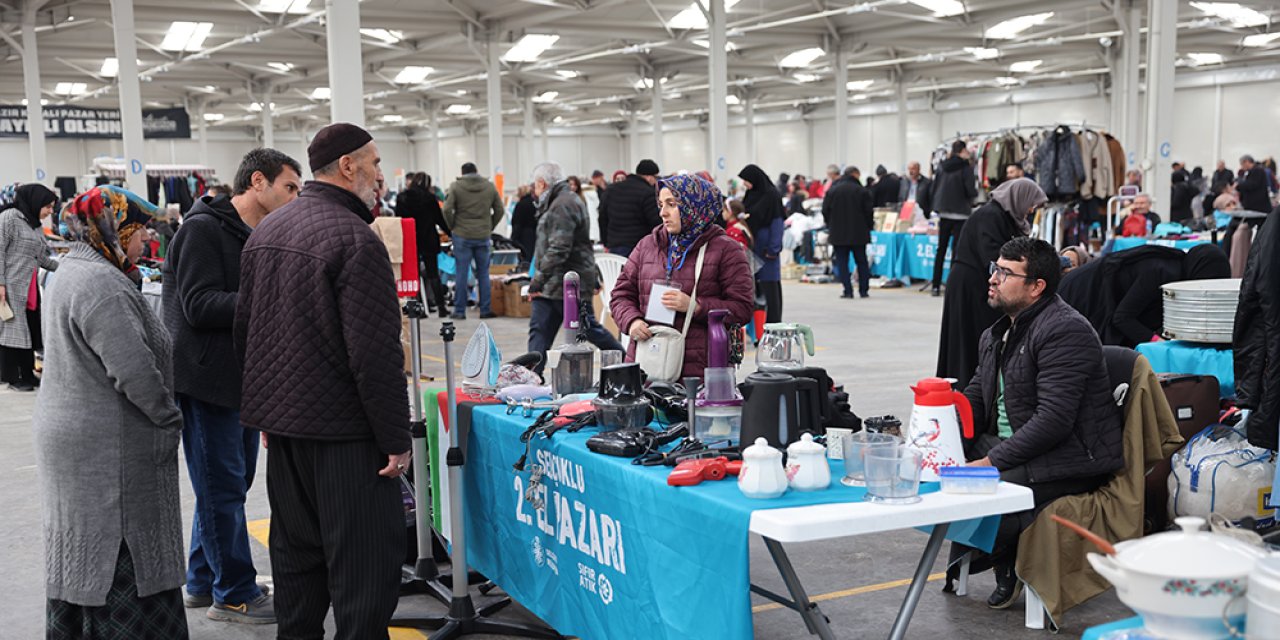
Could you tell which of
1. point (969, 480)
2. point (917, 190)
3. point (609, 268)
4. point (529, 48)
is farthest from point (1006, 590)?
point (529, 48)

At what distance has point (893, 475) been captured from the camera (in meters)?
2.41

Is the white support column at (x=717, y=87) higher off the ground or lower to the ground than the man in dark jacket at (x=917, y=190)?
higher

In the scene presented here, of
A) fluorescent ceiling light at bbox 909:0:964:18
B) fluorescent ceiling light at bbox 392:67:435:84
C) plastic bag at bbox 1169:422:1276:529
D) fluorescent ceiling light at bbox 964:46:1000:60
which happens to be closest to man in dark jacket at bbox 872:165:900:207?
fluorescent ceiling light at bbox 909:0:964:18

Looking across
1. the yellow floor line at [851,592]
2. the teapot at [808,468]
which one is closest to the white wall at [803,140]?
the yellow floor line at [851,592]

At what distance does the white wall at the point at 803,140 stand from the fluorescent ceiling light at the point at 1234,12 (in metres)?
2.45

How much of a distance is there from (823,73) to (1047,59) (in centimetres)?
494

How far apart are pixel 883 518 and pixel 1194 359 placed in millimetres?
3066

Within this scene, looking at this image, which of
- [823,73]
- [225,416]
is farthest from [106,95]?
[225,416]

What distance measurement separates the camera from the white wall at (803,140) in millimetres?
25094

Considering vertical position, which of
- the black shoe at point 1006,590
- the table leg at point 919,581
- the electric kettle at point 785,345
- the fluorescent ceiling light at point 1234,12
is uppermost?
the fluorescent ceiling light at point 1234,12

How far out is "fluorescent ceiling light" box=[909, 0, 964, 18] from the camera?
1733 cm

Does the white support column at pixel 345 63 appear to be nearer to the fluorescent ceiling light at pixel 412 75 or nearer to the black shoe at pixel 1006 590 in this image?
the black shoe at pixel 1006 590

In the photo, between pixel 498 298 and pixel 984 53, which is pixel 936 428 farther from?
pixel 984 53

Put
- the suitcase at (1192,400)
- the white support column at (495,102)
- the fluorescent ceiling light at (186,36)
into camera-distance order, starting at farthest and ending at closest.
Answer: the fluorescent ceiling light at (186,36) → the white support column at (495,102) → the suitcase at (1192,400)
